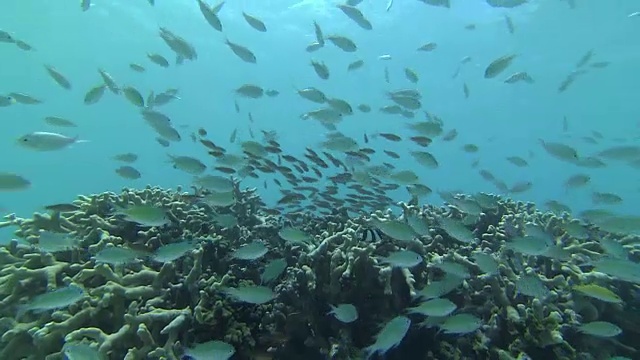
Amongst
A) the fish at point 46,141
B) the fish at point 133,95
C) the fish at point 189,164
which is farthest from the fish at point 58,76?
the fish at point 189,164

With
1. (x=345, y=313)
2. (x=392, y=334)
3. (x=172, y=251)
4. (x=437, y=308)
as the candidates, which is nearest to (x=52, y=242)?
(x=172, y=251)

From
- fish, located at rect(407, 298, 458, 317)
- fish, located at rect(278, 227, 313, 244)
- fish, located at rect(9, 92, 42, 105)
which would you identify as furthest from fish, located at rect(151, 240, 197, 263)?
fish, located at rect(9, 92, 42, 105)

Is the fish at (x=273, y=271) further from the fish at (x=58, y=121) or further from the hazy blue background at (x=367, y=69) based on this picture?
the hazy blue background at (x=367, y=69)

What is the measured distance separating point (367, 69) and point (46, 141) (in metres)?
44.2

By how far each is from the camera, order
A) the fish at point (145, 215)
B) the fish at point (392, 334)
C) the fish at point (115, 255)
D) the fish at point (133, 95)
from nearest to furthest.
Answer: the fish at point (392, 334), the fish at point (115, 255), the fish at point (145, 215), the fish at point (133, 95)

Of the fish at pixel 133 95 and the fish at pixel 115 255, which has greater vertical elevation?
the fish at pixel 115 255

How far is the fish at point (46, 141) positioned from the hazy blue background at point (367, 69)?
11.1m

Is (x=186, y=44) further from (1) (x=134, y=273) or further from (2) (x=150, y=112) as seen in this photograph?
(1) (x=134, y=273)

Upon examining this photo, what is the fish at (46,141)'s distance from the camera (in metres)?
6.03

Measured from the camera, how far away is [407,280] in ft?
13.9

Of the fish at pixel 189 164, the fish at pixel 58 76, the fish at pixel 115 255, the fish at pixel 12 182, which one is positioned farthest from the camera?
the fish at pixel 58 76

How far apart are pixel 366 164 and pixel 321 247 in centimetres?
458

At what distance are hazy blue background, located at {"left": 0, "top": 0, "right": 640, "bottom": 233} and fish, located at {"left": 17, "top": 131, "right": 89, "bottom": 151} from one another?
36.6 feet

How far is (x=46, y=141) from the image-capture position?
6105mm
